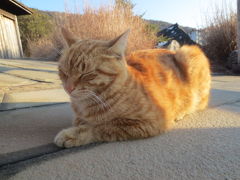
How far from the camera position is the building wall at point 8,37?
28.2 feet

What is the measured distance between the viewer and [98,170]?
2.71 feet

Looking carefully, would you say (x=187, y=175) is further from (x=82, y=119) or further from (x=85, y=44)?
(x=85, y=44)

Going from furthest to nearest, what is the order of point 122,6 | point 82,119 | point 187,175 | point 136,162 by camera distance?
point 122,6, point 82,119, point 136,162, point 187,175

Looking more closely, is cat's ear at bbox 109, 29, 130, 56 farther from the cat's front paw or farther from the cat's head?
the cat's front paw

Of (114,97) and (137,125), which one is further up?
(114,97)

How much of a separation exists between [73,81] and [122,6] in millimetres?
5687

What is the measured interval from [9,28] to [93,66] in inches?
388

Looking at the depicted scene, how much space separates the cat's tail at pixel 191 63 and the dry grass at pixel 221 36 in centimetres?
457

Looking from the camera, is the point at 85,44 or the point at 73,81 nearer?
the point at 73,81

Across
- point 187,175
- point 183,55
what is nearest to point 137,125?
point 187,175

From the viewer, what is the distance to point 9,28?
9.45 metres

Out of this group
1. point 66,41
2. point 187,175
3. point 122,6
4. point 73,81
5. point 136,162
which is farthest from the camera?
point 122,6

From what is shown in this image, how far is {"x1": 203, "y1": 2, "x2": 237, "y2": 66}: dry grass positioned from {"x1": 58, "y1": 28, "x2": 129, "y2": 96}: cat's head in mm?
5626

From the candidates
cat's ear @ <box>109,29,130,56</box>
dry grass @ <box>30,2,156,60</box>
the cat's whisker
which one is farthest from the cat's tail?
dry grass @ <box>30,2,156,60</box>
